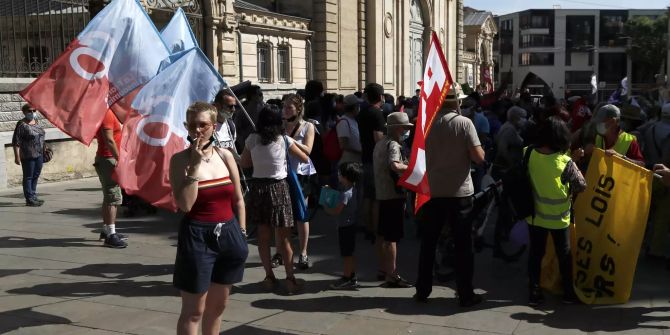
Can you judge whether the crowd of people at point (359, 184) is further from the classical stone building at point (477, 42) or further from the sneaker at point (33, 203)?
the classical stone building at point (477, 42)

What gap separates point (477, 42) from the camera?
56812mm

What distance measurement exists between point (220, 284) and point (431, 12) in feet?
101

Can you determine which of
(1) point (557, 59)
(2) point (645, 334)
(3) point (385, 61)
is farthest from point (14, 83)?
(1) point (557, 59)

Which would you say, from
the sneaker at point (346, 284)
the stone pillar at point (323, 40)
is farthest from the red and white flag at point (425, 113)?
the stone pillar at point (323, 40)

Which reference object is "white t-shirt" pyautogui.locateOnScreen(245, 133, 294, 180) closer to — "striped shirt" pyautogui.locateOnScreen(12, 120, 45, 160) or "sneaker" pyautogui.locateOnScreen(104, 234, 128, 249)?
"sneaker" pyautogui.locateOnScreen(104, 234, 128, 249)

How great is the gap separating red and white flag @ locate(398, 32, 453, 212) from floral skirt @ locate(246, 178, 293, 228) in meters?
1.22

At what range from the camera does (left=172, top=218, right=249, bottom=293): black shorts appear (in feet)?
13.5

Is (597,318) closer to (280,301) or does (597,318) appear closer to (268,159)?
(280,301)

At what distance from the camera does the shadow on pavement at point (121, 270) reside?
680 cm

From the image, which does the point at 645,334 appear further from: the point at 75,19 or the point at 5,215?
the point at 75,19

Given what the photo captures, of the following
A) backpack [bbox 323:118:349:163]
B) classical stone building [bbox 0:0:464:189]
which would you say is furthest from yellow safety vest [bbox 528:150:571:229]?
classical stone building [bbox 0:0:464:189]

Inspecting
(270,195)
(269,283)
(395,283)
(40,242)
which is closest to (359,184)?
(395,283)

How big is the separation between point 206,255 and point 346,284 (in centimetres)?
248

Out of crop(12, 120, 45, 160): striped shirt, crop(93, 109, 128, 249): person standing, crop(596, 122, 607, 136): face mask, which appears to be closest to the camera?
crop(596, 122, 607, 136): face mask
